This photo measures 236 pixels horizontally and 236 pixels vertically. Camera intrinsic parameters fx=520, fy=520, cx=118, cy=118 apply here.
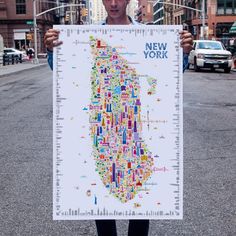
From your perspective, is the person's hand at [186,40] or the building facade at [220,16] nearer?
the person's hand at [186,40]

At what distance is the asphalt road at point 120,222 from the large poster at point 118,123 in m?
1.38

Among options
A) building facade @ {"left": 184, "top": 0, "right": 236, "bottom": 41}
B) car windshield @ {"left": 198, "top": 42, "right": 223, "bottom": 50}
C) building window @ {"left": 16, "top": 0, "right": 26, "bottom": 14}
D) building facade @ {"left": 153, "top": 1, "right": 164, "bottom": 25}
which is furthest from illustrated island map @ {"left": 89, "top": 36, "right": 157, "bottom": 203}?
building facade @ {"left": 153, "top": 1, "right": 164, "bottom": 25}

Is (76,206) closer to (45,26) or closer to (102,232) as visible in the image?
(102,232)

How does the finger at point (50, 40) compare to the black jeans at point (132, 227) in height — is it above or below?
above

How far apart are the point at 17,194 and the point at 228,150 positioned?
3.69 m

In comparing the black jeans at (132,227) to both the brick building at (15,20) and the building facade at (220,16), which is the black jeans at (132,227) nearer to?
the building facade at (220,16)

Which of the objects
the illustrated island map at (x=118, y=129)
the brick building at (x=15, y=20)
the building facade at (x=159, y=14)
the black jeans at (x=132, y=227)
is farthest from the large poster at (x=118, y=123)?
the building facade at (x=159, y=14)

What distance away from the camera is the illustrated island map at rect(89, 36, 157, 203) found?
9.93ft

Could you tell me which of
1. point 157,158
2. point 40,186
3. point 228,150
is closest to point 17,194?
point 40,186

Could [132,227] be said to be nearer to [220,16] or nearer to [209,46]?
[209,46]

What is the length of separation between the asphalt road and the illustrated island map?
141cm

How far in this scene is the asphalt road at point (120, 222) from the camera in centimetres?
454

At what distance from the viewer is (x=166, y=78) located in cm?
300

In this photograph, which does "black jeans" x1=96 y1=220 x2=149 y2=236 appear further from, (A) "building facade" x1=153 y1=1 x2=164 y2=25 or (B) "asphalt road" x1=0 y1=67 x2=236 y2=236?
(A) "building facade" x1=153 y1=1 x2=164 y2=25
